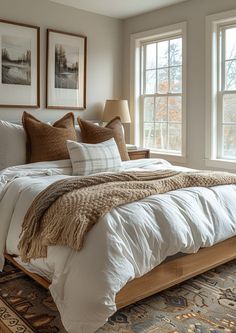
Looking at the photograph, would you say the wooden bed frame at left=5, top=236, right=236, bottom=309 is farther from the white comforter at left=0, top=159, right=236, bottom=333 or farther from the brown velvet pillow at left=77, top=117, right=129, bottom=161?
the brown velvet pillow at left=77, top=117, right=129, bottom=161

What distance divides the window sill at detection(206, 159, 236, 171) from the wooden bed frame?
146 cm

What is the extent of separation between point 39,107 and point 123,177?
2.20m

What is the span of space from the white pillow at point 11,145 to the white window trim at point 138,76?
1.99 m

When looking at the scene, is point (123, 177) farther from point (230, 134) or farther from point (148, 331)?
point (230, 134)

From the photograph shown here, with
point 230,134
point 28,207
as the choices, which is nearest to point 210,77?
point 230,134

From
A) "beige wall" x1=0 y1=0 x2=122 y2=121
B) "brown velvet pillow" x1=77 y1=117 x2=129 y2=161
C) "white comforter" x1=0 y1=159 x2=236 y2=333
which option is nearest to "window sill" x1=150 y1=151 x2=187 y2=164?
"beige wall" x1=0 y1=0 x2=122 y2=121

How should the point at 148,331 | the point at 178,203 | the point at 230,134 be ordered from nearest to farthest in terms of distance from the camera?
the point at 148,331, the point at 178,203, the point at 230,134

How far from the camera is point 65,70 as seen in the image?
4.54 m

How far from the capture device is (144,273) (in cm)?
204

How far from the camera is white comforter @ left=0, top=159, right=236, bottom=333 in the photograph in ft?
5.92

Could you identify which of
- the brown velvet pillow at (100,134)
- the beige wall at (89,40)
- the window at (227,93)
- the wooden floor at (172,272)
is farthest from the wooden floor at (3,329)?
the window at (227,93)

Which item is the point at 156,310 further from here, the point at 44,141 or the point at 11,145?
the point at 11,145

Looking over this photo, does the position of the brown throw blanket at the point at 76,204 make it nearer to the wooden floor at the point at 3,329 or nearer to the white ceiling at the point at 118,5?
the wooden floor at the point at 3,329

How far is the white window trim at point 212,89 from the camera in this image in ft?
13.5
